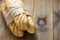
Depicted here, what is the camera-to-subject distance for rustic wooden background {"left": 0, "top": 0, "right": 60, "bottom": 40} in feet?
3.43

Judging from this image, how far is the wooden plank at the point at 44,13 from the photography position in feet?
3.45

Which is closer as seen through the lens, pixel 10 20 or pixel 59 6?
pixel 10 20

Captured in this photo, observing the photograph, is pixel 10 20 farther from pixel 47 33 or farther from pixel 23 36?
pixel 47 33

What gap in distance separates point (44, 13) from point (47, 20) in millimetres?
62

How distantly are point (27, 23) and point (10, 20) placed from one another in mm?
123

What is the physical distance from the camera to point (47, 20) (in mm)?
1124

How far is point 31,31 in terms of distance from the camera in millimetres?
1018

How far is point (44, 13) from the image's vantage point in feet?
3.80

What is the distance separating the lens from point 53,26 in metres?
1.10

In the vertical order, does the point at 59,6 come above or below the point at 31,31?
above

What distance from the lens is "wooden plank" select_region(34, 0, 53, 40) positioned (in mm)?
1052

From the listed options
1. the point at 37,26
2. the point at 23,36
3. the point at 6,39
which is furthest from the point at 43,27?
the point at 6,39

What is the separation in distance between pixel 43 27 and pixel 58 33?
0.10 meters

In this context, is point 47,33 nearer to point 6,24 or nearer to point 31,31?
point 31,31
